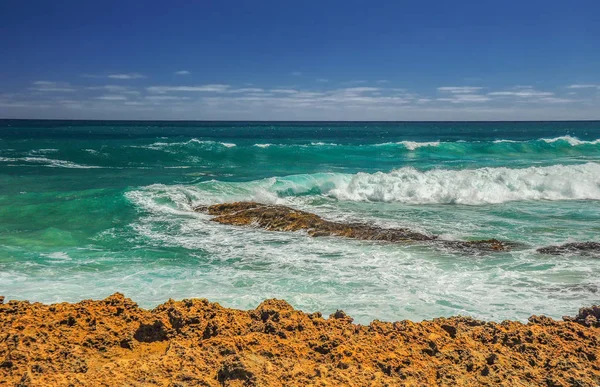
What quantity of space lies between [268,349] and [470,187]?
→ 14164 millimetres

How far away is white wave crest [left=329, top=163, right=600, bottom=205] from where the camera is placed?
16.4 m

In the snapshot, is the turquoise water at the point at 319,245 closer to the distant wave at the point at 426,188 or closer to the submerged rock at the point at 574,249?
the distant wave at the point at 426,188

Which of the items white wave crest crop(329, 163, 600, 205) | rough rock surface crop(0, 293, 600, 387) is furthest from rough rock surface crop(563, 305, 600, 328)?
white wave crest crop(329, 163, 600, 205)

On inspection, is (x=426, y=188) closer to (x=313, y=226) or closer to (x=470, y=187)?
(x=470, y=187)

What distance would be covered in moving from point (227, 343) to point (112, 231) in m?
8.48

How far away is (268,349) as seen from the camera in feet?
13.4

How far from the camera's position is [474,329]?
15.5 ft

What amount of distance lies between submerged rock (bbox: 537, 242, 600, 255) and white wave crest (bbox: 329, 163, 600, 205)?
6179 mm

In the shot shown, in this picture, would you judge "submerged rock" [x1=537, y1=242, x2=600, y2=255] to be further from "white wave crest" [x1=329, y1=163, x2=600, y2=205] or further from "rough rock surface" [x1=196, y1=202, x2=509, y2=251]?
"white wave crest" [x1=329, y1=163, x2=600, y2=205]

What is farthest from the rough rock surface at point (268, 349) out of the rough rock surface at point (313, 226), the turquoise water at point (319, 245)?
the rough rock surface at point (313, 226)

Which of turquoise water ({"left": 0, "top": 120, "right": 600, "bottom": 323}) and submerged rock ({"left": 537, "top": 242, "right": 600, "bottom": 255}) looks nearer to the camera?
turquoise water ({"left": 0, "top": 120, "right": 600, "bottom": 323})

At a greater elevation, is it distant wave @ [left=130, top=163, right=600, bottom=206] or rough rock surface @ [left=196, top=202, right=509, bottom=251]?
distant wave @ [left=130, top=163, right=600, bottom=206]

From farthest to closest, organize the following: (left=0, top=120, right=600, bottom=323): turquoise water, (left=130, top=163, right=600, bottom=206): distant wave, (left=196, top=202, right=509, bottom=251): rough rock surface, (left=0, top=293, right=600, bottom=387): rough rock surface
Answer: (left=130, top=163, right=600, bottom=206): distant wave < (left=196, top=202, right=509, bottom=251): rough rock surface < (left=0, top=120, right=600, bottom=323): turquoise water < (left=0, top=293, right=600, bottom=387): rough rock surface

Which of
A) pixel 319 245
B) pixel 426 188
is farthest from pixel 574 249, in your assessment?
pixel 426 188
